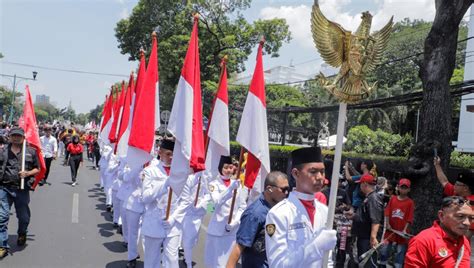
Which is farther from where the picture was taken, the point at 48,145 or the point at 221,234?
the point at 48,145

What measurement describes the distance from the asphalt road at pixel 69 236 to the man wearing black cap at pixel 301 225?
435 cm

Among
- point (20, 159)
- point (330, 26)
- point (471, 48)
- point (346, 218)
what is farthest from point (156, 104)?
point (471, 48)

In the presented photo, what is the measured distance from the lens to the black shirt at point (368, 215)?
6.72 meters

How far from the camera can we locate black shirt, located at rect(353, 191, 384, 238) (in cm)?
672

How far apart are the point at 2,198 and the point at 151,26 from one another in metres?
22.7

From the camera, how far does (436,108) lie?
7.60m

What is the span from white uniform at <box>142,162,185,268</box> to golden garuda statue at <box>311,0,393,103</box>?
3139 mm

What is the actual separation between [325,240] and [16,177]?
580 cm

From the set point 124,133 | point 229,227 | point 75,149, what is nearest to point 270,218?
point 229,227

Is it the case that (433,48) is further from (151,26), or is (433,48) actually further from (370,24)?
(151,26)

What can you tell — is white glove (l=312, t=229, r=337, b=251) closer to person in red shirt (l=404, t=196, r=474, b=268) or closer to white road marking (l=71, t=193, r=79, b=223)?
person in red shirt (l=404, t=196, r=474, b=268)

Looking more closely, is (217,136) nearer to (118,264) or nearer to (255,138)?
(255,138)

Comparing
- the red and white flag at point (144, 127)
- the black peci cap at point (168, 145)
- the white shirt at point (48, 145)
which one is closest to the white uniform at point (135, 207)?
the red and white flag at point (144, 127)

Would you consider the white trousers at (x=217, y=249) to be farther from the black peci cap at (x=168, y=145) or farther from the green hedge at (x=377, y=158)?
the green hedge at (x=377, y=158)
